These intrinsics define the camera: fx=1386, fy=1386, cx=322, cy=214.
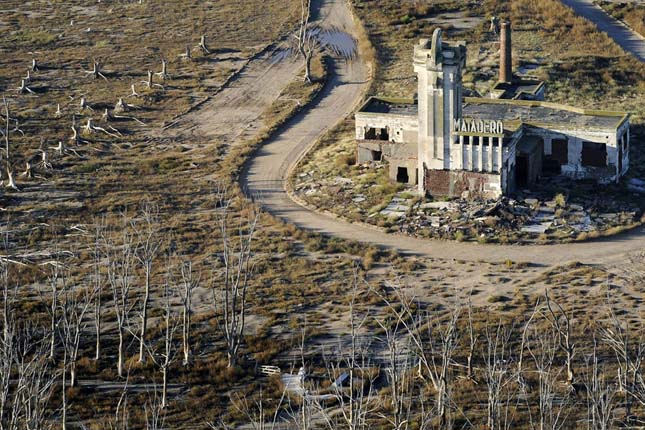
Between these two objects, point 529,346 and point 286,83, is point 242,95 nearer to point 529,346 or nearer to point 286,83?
point 286,83

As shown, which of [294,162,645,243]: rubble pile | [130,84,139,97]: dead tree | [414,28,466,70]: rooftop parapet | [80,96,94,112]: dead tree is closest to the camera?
[294,162,645,243]: rubble pile

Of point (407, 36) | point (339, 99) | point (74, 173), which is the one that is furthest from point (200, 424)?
point (407, 36)

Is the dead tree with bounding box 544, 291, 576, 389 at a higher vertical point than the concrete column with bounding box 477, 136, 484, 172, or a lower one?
lower

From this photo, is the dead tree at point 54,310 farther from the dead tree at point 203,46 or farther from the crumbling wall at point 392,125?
the dead tree at point 203,46

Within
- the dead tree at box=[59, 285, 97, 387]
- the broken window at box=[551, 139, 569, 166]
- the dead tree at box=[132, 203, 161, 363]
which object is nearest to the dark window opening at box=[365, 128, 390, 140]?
the broken window at box=[551, 139, 569, 166]

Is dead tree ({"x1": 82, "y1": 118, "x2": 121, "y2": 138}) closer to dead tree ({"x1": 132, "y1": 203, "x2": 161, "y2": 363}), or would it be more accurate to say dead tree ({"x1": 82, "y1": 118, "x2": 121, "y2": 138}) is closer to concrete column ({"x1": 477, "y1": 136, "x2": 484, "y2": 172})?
dead tree ({"x1": 132, "y1": 203, "x2": 161, "y2": 363})

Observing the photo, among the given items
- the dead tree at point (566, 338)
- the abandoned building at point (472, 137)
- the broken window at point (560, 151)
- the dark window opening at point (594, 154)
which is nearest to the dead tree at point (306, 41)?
the abandoned building at point (472, 137)
